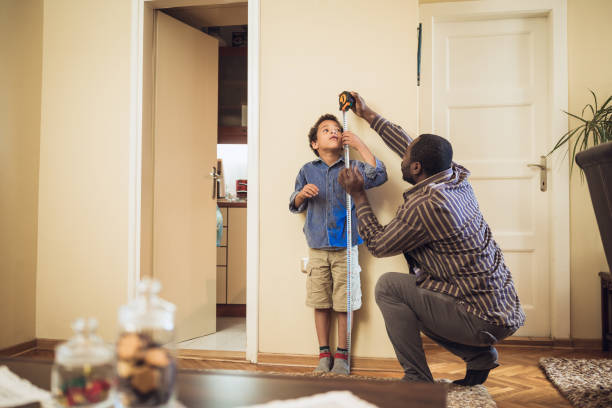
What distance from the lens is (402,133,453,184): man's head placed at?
1737 mm

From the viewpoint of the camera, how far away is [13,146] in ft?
8.30

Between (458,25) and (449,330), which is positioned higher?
(458,25)

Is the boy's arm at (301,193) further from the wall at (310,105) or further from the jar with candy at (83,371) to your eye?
the jar with candy at (83,371)

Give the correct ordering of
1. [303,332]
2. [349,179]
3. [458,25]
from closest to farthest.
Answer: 1. [349,179]
2. [303,332]
3. [458,25]

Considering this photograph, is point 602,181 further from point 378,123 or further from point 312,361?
point 312,361

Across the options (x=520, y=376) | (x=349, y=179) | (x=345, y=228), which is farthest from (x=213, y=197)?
(x=520, y=376)

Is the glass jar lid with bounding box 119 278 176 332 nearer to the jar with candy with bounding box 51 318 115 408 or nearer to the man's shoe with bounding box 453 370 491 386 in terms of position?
the jar with candy with bounding box 51 318 115 408

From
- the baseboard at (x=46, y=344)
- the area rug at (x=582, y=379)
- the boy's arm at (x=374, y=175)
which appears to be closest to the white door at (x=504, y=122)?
the area rug at (x=582, y=379)

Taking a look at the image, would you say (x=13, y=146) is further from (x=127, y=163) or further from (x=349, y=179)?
(x=349, y=179)

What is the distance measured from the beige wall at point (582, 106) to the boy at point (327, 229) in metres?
1.44

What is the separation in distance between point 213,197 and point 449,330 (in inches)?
71.3

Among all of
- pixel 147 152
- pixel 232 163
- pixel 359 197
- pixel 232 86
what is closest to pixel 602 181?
pixel 359 197

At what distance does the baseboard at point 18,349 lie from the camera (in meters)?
2.46

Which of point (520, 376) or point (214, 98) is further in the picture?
point (214, 98)
